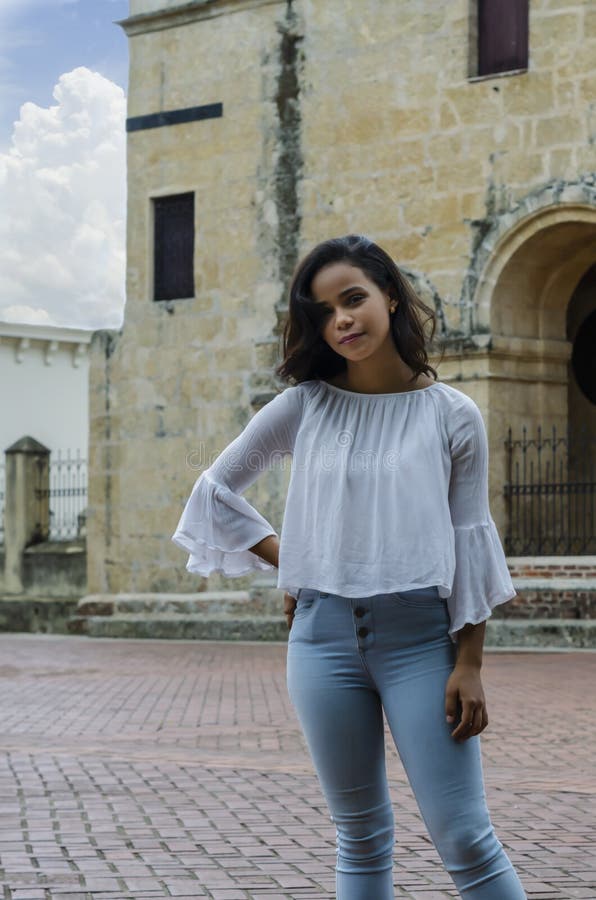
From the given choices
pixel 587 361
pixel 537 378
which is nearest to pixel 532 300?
pixel 537 378

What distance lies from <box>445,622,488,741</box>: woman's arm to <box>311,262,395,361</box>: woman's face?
67cm

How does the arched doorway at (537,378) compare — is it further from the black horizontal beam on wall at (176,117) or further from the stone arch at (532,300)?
the black horizontal beam on wall at (176,117)

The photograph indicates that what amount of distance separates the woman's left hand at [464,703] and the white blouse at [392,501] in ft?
0.41

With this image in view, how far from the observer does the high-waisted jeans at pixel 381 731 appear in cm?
330

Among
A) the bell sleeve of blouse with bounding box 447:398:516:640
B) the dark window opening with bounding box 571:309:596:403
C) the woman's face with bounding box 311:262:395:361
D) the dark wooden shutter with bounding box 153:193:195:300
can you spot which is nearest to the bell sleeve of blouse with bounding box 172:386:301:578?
the woman's face with bounding box 311:262:395:361

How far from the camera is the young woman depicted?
3.33 metres

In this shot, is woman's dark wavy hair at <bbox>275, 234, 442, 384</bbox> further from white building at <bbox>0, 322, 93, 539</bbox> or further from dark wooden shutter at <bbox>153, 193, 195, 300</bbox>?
white building at <bbox>0, 322, 93, 539</bbox>

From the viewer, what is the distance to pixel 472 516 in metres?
3.53

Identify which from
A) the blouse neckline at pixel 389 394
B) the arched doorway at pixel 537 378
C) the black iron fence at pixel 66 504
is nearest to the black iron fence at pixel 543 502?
the arched doorway at pixel 537 378

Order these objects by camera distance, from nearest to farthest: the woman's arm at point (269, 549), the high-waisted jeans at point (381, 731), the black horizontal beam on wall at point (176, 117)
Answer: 1. the high-waisted jeans at point (381, 731)
2. the woman's arm at point (269, 549)
3. the black horizontal beam on wall at point (176, 117)

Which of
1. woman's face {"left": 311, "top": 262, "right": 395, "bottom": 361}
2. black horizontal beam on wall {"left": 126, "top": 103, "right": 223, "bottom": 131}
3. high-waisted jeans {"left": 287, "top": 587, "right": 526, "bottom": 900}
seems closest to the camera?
high-waisted jeans {"left": 287, "top": 587, "right": 526, "bottom": 900}

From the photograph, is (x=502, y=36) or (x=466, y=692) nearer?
(x=466, y=692)

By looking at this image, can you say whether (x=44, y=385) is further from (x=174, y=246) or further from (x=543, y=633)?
(x=543, y=633)

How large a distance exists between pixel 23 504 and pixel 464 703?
69.1 ft
